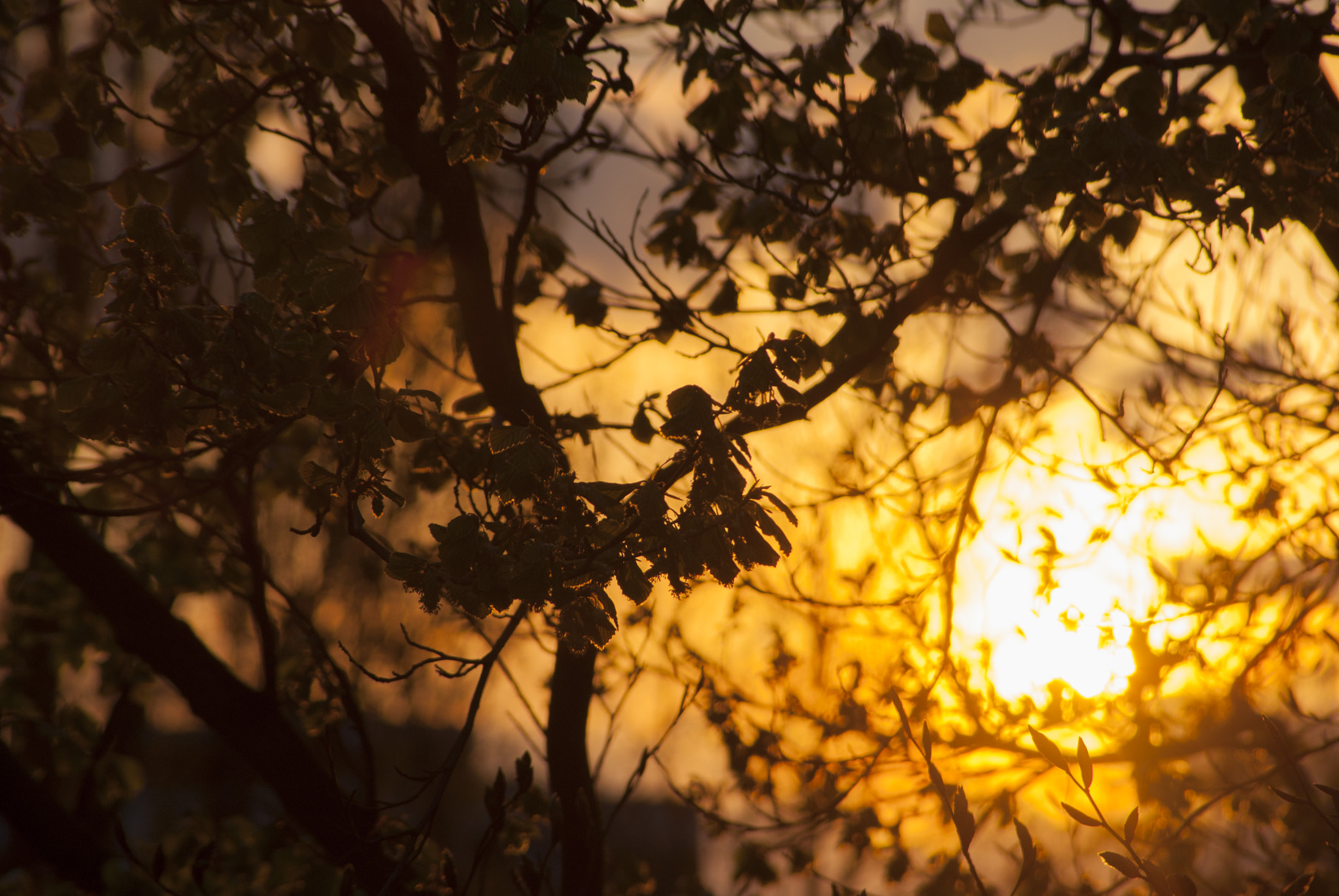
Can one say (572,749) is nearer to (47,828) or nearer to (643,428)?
(643,428)

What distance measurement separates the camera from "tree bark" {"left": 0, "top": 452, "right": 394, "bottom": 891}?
324cm

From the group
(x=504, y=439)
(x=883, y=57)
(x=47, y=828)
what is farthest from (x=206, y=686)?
(x=883, y=57)

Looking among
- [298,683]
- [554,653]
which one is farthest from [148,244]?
[298,683]

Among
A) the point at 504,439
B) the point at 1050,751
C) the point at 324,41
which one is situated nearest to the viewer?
the point at 1050,751

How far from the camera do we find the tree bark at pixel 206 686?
3.24m

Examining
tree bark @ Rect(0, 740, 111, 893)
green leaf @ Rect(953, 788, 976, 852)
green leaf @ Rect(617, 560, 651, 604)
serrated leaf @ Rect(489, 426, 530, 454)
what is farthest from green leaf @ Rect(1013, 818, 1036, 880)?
tree bark @ Rect(0, 740, 111, 893)

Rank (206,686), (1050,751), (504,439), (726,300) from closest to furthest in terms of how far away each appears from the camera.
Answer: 1. (1050,751)
2. (504,439)
3. (206,686)
4. (726,300)

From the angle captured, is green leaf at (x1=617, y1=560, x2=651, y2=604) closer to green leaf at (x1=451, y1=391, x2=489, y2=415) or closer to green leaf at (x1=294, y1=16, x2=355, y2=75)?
green leaf at (x1=451, y1=391, x2=489, y2=415)

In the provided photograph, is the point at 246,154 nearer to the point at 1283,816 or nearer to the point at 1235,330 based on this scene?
the point at 1235,330

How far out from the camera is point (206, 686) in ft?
10.7

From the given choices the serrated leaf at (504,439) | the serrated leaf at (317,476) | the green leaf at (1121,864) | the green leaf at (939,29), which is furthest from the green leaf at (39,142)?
the green leaf at (1121,864)

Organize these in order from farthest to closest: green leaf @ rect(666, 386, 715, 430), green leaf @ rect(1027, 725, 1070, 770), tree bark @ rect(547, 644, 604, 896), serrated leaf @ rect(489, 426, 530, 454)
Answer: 1. tree bark @ rect(547, 644, 604, 896)
2. serrated leaf @ rect(489, 426, 530, 454)
3. green leaf @ rect(666, 386, 715, 430)
4. green leaf @ rect(1027, 725, 1070, 770)

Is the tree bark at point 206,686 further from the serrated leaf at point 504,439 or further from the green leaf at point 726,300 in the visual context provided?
the green leaf at point 726,300

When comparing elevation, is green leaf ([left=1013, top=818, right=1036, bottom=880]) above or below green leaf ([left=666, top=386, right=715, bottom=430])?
below
